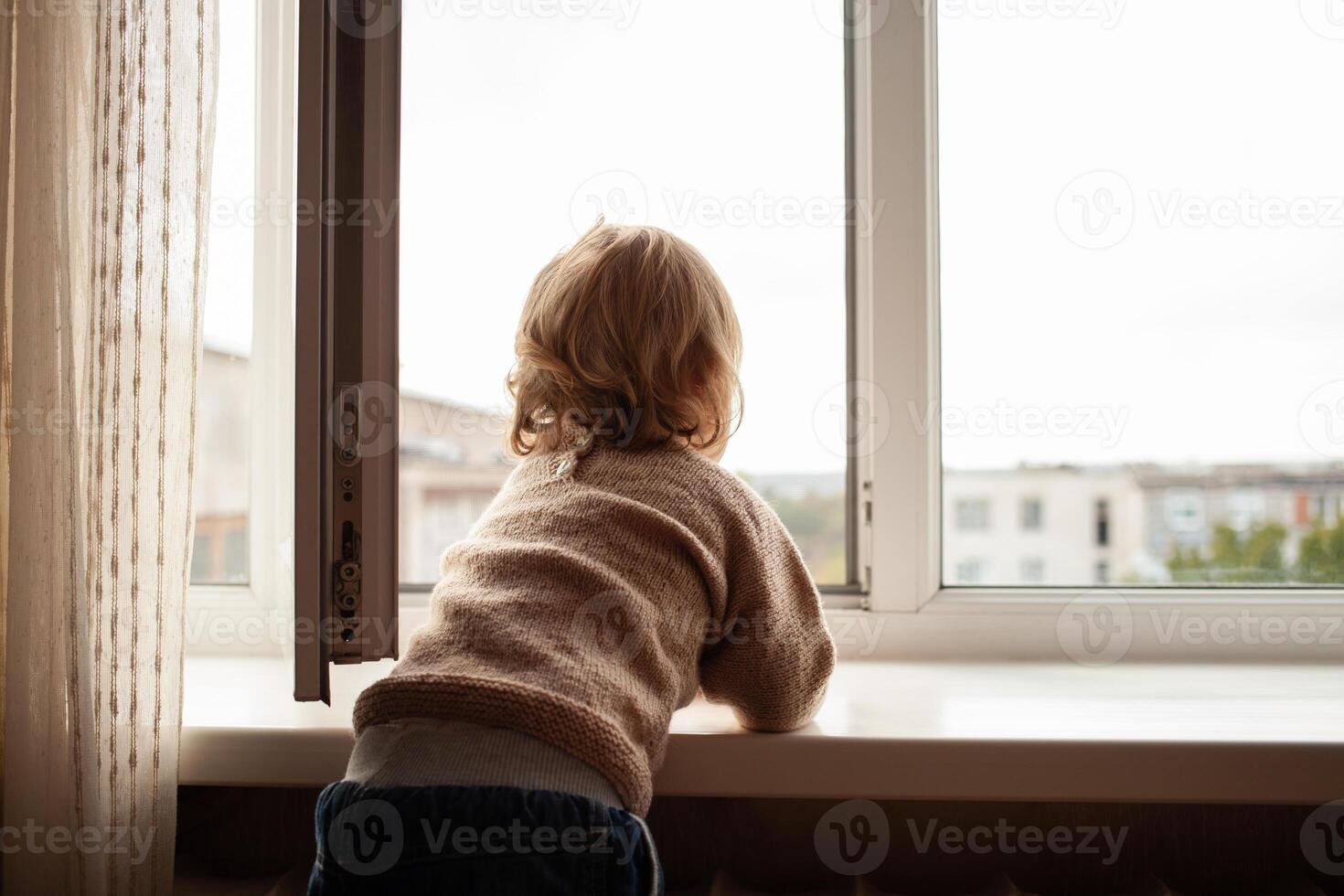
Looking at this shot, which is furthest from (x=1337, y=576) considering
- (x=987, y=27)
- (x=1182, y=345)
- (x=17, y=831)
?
(x=17, y=831)

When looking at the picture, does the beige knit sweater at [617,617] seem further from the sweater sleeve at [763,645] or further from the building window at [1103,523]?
the building window at [1103,523]

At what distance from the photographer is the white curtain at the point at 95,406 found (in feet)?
2.87

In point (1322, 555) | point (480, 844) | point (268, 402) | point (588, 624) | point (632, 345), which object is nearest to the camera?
point (480, 844)

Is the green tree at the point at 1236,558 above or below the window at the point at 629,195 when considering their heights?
below

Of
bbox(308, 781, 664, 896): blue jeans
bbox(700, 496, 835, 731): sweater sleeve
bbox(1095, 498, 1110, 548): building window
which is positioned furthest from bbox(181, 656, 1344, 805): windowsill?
bbox(1095, 498, 1110, 548): building window

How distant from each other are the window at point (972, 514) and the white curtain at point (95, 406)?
0.92 m

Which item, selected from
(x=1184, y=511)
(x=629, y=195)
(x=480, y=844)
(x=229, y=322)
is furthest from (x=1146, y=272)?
(x=229, y=322)

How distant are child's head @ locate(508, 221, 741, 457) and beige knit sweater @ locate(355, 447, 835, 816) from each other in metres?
0.04

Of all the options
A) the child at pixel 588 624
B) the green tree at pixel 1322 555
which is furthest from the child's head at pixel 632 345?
the green tree at pixel 1322 555

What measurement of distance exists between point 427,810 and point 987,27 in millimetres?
1149

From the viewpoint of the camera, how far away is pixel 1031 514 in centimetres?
123

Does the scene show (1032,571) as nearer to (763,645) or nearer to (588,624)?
(763,645)

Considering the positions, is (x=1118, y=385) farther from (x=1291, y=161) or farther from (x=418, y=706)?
(x=418, y=706)

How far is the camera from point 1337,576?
1.20 m
